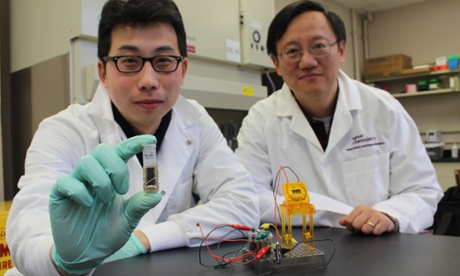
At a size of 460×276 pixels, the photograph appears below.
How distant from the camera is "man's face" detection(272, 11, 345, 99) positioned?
1.34 meters

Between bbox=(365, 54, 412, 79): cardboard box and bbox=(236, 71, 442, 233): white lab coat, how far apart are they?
311 cm

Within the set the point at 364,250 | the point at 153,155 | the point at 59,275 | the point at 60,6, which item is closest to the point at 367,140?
the point at 364,250

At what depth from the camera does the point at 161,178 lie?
3.47 ft

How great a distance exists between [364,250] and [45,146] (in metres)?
0.76

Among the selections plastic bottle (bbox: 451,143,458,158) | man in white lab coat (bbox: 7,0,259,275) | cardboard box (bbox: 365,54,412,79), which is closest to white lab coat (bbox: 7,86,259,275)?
man in white lab coat (bbox: 7,0,259,275)

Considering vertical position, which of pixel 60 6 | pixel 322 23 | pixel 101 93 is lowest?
pixel 101 93

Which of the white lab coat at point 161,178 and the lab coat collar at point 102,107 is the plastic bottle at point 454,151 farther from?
the lab coat collar at point 102,107

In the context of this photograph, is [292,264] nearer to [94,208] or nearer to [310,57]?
[94,208]

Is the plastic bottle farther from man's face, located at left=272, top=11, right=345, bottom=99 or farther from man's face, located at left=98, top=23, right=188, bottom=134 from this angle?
man's face, located at left=98, top=23, right=188, bottom=134

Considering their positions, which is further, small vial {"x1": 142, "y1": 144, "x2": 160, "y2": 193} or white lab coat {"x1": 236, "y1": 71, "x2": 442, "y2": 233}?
white lab coat {"x1": 236, "y1": 71, "x2": 442, "y2": 233}

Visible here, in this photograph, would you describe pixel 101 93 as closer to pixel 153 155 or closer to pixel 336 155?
pixel 153 155

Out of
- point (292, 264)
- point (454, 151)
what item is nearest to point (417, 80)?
point (454, 151)

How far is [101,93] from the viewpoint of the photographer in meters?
1.07

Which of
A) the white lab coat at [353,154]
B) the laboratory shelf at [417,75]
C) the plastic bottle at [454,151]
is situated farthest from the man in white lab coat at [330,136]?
the laboratory shelf at [417,75]
